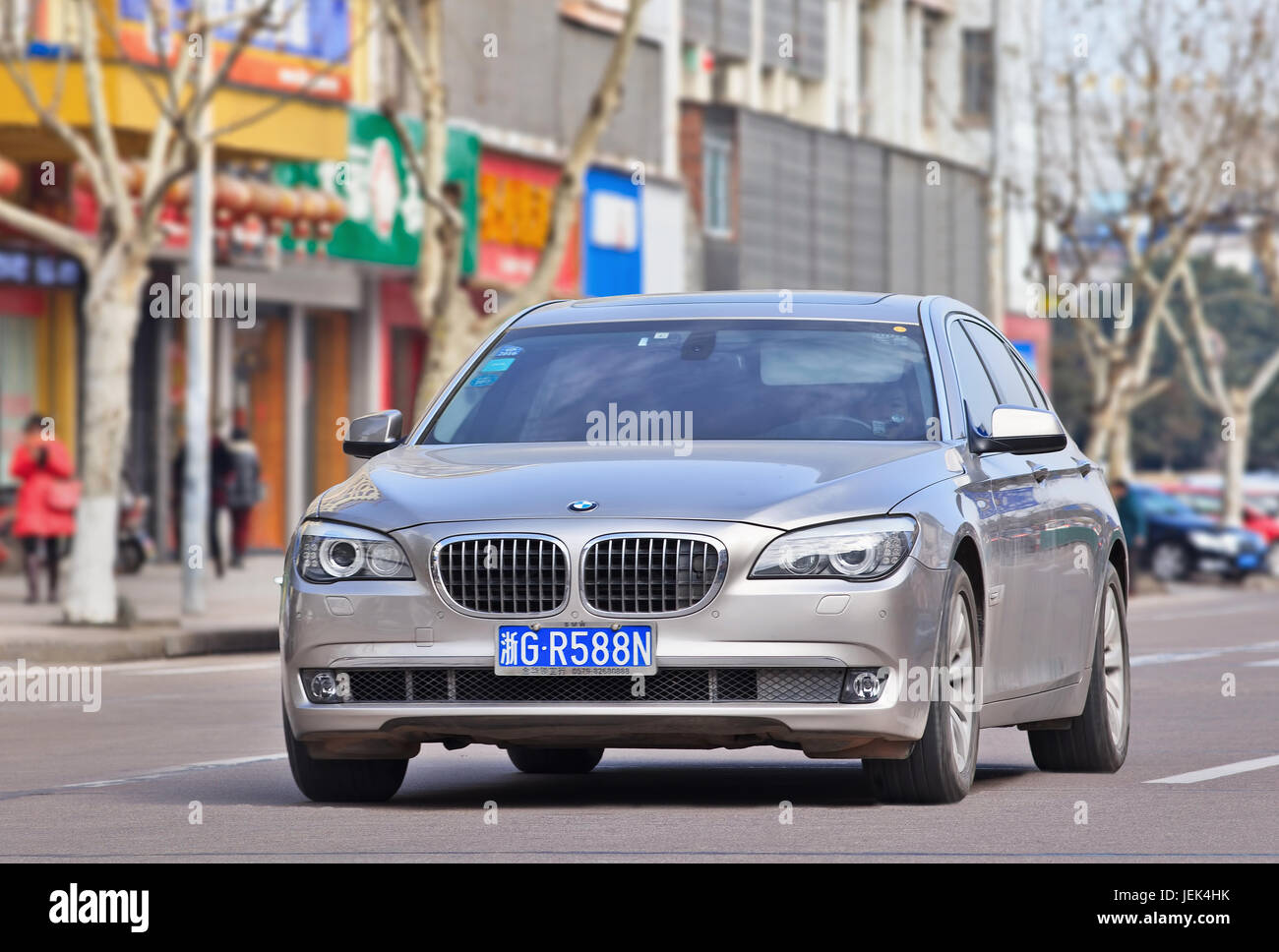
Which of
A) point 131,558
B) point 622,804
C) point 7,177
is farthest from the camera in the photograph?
point 131,558

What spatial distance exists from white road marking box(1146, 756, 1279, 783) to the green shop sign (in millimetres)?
23105

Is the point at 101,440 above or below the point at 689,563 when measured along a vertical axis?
above

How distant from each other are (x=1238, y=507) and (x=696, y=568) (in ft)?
150

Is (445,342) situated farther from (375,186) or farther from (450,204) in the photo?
(375,186)

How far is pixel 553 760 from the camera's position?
1109cm

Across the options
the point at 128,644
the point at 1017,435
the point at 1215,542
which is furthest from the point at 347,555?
A: the point at 1215,542

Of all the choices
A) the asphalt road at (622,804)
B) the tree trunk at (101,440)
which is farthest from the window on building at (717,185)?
the asphalt road at (622,804)

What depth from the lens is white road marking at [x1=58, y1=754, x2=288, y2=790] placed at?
10930 mm

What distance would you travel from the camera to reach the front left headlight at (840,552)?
882cm

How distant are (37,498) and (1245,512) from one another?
3189 centimetres

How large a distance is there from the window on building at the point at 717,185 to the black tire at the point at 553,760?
119 feet

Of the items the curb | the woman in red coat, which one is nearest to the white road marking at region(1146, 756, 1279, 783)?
the curb

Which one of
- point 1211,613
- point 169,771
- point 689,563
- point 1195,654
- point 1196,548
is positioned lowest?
point 1211,613
